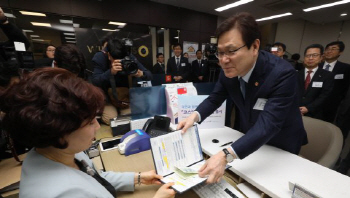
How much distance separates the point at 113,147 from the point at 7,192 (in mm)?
679

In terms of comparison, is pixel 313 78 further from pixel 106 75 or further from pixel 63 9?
pixel 63 9

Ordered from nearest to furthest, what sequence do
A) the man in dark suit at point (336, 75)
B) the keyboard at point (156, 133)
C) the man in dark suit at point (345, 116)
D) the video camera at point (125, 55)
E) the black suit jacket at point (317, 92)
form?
the keyboard at point (156, 133)
the video camera at point (125, 55)
the black suit jacket at point (317, 92)
the man in dark suit at point (345, 116)
the man in dark suit at point (336, 75)

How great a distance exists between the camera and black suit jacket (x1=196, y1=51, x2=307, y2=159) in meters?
0.87

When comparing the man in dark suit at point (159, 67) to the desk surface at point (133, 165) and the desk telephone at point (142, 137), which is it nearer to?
the desk telephone at point (142, 137)

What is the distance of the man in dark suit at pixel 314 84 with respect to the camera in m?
2.21

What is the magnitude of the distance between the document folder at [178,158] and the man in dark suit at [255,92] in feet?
0.20


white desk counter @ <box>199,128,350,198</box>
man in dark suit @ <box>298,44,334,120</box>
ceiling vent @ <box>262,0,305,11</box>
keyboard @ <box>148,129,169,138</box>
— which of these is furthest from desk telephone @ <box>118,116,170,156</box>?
ceiling vent @ <box>262,0,305,11</box>

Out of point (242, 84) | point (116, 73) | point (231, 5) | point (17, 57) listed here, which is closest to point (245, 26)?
point (242, 84)

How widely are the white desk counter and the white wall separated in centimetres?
854

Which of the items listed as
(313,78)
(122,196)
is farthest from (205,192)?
(313,78)

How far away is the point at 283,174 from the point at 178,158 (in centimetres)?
55

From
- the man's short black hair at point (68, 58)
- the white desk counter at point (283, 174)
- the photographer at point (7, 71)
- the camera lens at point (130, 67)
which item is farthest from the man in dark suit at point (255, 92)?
the photographer at point (7, 71)

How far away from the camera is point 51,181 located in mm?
476

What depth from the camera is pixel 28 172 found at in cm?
50
